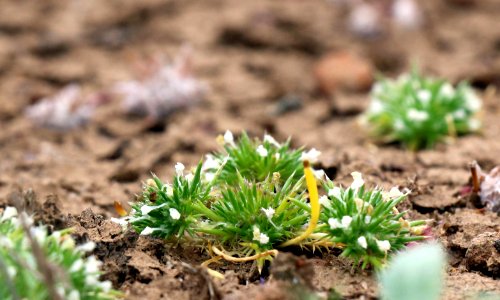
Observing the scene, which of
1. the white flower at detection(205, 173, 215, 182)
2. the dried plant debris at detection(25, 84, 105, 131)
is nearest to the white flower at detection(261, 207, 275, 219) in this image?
the white flower at detection(205, 173, 215, 182)

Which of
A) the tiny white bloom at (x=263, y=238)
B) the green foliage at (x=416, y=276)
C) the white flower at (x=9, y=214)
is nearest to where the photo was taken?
the green foliage at (x=416, y=276)

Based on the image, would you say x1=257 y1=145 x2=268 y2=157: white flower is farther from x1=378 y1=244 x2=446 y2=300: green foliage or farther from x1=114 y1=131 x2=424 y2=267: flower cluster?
x1=378 y1=244 x2=446 y2=300: green foliage

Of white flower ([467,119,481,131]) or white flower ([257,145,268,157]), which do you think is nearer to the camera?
white flower ([257,145,268,157])

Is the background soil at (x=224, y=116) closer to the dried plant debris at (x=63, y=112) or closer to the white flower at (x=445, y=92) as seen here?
the dried plant debris at (x=63, y=112)

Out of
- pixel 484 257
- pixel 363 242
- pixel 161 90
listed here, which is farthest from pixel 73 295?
pixel 161 90

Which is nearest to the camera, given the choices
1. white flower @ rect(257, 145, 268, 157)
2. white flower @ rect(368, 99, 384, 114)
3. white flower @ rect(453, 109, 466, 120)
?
white flower @ rect(257, 145, 268, 157)

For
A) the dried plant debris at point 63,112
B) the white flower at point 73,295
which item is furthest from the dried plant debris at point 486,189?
the dried plant debris at point 63,112
